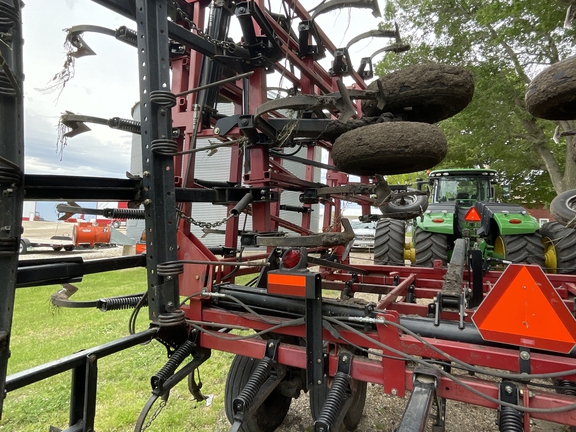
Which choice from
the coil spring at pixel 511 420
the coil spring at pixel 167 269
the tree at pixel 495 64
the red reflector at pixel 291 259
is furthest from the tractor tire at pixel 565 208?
the tree at pixel 495 64

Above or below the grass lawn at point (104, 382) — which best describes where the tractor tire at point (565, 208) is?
above

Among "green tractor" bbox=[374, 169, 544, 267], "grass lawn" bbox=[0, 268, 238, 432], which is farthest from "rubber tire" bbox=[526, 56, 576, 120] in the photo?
"grass lawn" bbox=[0, 268, 238, 432]

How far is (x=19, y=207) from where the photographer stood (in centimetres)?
136

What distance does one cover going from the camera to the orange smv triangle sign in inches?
61.9

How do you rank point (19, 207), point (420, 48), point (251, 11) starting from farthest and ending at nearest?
point (420, 48)
point (251, 11)
point (19, 207)

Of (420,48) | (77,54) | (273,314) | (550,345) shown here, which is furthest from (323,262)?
(420,48)

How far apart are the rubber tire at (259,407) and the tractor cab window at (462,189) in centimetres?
694

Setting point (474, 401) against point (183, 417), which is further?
point (183, 417)

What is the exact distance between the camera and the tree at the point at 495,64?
33.2 ft

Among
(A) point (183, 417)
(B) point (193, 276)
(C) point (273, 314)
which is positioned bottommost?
(A) point (183, 417)

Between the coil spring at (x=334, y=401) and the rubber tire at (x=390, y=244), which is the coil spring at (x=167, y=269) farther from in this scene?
the rubber tire at (x=390, y=244)

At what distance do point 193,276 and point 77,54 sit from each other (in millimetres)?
1671

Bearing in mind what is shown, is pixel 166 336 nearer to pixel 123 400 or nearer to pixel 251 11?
pixel 123 400

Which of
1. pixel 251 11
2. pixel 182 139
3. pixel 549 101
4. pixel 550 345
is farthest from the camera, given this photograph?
pixel 182 139
